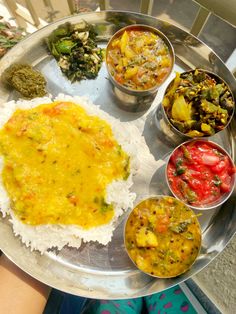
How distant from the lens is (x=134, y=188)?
2621 millimetres

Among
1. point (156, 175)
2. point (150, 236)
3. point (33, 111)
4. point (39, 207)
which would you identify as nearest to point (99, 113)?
point (33, 111)

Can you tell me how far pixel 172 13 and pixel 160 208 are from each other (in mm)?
3396

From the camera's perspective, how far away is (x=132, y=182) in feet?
8.53

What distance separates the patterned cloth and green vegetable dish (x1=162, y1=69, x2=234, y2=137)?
5.50 ft

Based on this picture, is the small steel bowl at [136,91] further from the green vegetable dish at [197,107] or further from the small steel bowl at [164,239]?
the small steel bowl at [164,239]

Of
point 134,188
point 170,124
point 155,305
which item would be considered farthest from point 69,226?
point 155,305

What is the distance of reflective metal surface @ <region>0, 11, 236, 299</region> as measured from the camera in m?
2.45

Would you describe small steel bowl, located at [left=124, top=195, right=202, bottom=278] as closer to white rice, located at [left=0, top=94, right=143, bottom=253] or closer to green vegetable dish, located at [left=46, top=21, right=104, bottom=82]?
white rice, located at [left=0, top=94, right=143, bottom=253]

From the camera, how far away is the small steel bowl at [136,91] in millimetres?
2412

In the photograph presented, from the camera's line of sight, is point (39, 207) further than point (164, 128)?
No

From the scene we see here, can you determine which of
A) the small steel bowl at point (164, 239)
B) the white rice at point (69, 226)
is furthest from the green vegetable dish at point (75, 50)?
the small steel bowl at point (164, 239)

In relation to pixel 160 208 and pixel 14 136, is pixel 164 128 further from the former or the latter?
pixel 14 136

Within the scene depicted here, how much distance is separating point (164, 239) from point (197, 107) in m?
0.96

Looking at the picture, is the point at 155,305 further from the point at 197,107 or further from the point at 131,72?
the point at 131,72
